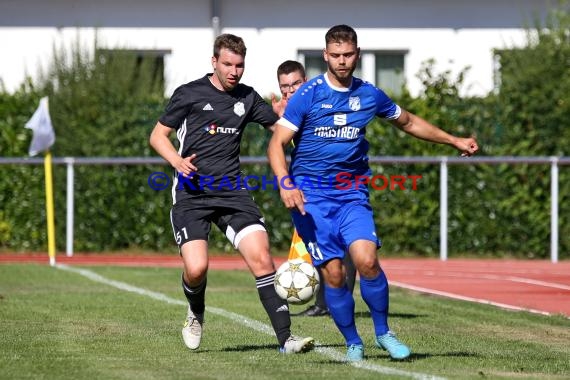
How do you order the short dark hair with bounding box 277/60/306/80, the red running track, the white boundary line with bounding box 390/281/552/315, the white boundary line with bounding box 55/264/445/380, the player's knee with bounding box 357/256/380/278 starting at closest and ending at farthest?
the white boundary line with bounding box 55/264/445/380 → the player's knee with bounding box 357/256/380/278 → the short dark hair with bounding box 277/60/306/80 → the white boundary line with bounding box 390/281/552/315 → the red running track

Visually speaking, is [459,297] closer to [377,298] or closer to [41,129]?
[377,298]

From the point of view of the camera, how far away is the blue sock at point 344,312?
877cm

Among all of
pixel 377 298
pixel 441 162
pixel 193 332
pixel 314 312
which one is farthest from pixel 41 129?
pixel 377 298

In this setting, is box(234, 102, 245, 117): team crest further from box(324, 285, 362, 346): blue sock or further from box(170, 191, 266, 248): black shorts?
box(324, 285, 362, 346): blue sock

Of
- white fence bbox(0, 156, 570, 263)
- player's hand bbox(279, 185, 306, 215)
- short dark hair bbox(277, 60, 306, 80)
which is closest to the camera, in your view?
player's hand bbox(279, 185, 306, 215)

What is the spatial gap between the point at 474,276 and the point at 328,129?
32.0 ft

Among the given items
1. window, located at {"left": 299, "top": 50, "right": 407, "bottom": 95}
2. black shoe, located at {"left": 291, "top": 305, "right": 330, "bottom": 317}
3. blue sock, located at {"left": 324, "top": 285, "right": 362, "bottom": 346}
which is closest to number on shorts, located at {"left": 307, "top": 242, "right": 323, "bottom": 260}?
blue sock, located at {"left": 324, "top": 285, "right": 362, "bottom": 346}

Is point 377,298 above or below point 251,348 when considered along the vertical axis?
above

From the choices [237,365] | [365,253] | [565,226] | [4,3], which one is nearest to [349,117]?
[365,253]

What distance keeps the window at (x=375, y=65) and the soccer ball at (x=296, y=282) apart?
666 inches

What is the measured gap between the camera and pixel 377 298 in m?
8.66

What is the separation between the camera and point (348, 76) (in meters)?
8.69

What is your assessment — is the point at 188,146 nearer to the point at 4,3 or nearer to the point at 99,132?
the point at 99,132

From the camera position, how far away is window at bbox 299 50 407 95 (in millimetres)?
26266
